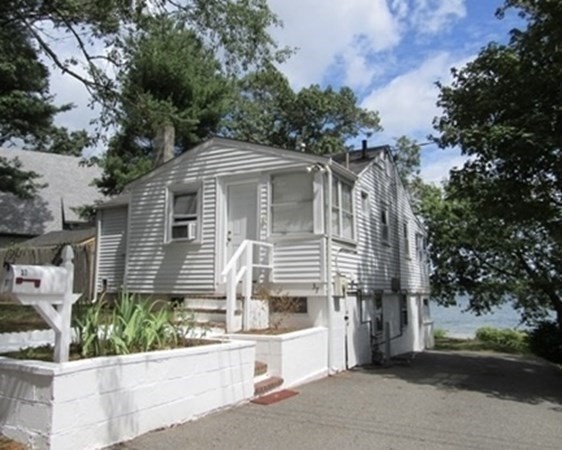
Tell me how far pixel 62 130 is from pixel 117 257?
26284 millimetres

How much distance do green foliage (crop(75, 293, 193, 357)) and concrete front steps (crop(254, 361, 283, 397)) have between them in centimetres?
149

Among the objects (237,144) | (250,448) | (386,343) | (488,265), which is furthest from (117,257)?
(488,265)

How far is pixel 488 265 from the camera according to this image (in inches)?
993

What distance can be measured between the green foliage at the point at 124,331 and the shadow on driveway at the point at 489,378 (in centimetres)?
531

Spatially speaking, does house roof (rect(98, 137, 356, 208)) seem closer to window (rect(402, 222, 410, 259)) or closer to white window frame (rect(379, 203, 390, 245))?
white window frame (rect(379, 203, 390, 245))

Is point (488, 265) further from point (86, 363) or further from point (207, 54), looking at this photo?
point (86, 363)

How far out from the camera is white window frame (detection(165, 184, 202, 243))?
1176 cm

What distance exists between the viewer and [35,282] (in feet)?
14.2

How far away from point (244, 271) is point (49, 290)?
5.37 m

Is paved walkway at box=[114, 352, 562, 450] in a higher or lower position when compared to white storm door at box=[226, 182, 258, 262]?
lower

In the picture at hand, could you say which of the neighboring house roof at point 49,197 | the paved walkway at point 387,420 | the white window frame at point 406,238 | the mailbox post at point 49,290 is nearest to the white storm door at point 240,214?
the paved walkway at point 387,420

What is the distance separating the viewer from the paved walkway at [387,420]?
205 inches

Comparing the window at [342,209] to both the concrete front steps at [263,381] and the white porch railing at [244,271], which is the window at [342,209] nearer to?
the white porch railing at [244,271]

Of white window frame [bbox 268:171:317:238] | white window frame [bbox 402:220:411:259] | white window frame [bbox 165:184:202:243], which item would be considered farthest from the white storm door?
white window frame [bbox 402:220:411:259]
